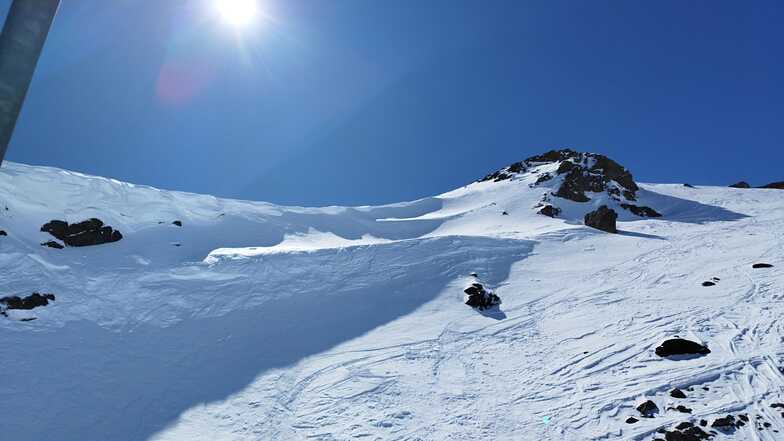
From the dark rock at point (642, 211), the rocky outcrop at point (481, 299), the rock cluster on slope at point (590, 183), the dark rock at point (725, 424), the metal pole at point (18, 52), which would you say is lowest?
the dark rock at point (725, 424)

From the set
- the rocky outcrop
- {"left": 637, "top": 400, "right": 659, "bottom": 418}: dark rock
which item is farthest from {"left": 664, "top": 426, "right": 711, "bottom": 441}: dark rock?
the rocky outcrop

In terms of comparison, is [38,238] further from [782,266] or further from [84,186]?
[782,266]

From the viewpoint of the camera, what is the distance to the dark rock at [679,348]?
1141cm

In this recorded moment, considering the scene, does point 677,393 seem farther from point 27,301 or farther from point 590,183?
point 590,183

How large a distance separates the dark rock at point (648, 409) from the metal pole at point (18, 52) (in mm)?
10828

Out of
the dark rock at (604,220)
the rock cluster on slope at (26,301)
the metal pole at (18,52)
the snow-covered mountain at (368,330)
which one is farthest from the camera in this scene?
the dark rock at (604,220)

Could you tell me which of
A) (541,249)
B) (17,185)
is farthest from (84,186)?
(541,249)

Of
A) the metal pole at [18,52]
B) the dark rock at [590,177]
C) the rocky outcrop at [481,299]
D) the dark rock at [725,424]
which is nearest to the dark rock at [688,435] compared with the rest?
the dark rock at [725,424]

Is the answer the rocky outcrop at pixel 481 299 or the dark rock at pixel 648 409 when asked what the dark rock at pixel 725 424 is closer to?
the dark rock at pixel 648 409

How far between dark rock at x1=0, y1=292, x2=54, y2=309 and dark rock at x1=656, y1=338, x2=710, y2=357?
18.1m

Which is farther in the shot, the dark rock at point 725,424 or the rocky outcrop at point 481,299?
the rocky outcrop at point 481,299

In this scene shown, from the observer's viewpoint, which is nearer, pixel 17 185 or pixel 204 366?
pixel 204 366

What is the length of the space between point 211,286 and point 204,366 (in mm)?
5860

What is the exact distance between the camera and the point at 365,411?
11.0 meters
